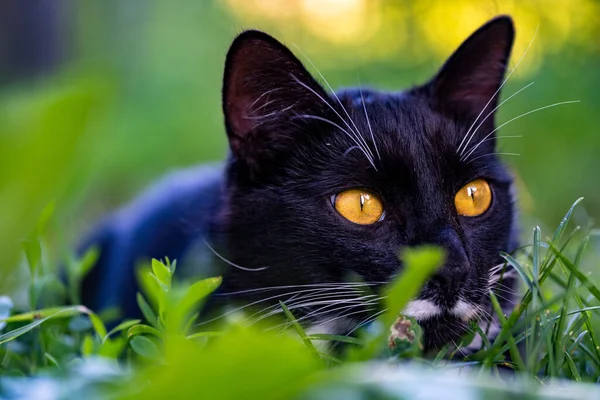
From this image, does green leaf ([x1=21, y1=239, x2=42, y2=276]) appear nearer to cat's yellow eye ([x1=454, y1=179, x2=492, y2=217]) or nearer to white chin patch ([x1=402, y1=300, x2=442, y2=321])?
white chin patch ([x1=402, y1=300, x2=442, y2=321])

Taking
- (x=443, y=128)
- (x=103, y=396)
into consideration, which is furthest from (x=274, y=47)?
(x=103, y=396)

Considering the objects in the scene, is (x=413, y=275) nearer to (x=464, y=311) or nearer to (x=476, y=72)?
(x=464, y=311)

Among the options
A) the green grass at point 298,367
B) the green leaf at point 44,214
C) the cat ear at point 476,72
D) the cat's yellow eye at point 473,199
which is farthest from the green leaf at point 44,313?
the cat ear at point 476,72

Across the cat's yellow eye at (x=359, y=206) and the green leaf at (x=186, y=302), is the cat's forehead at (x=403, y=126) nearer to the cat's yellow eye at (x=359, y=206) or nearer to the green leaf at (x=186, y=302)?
the cat's yellow eye at (x=359, y=206)

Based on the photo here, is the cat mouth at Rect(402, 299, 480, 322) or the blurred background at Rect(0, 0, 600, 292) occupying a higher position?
the blurred background at Rect(0, 0, 600, 292)

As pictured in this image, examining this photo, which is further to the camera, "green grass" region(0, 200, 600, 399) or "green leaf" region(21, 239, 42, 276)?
"green leaf" region(21, 239, 42, 276)

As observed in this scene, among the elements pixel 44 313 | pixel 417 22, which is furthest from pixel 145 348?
pixel 417 22

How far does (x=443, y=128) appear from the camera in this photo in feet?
4.42

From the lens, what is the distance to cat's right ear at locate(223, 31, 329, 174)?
1324mm

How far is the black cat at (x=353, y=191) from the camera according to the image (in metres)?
1.14

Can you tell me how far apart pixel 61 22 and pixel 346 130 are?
2.67m

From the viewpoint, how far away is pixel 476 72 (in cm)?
153

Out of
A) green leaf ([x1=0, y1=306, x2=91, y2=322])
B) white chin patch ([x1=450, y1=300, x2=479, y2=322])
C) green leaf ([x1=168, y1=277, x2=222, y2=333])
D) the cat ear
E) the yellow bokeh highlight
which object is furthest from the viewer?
the yellow bokeh highlight

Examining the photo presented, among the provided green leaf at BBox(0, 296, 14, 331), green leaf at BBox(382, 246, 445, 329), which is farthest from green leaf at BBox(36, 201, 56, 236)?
green leaf at BBox(382, 246, 445, 329)
